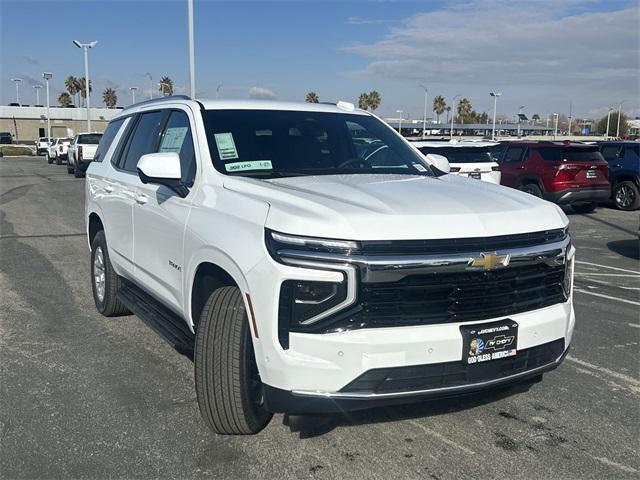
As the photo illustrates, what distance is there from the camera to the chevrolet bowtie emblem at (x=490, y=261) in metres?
3.12

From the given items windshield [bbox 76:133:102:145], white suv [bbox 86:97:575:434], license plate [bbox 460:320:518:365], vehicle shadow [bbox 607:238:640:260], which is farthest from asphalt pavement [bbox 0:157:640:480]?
windshield [bbox 76:133:102:145]

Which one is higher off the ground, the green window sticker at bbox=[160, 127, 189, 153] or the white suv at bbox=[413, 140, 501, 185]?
the green window sticker at bbox=[160, 127, 189, 153]

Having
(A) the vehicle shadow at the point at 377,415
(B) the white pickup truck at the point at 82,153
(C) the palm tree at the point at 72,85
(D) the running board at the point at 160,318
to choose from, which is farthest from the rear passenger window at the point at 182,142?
(C) the palm tree at the point at 72,85

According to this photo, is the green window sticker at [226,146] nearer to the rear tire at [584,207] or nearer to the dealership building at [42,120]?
the rear tire at [584,207]

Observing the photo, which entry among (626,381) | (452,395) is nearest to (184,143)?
(452,395)

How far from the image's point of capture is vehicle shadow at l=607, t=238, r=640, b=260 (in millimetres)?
10359

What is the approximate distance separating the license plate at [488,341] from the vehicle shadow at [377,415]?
0.42m

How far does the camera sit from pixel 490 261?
3.15 meters

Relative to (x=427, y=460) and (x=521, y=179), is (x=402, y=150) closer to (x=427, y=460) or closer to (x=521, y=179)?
(x=427, y=460)

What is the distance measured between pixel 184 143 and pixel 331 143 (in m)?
1.05

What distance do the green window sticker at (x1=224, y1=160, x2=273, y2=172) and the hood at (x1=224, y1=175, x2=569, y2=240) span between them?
8.4 inches

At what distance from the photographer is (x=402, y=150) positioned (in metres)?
5.02

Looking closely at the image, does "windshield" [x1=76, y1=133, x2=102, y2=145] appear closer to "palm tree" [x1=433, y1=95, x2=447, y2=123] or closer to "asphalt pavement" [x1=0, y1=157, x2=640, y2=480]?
"asphalt pavement" [x1=0, y1=157, x2=640, y2=480]

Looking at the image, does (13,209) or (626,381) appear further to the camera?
(13,209)
